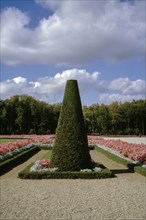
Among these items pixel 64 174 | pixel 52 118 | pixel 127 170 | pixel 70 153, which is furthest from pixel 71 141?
pixel 52 118

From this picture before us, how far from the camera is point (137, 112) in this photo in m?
62.4

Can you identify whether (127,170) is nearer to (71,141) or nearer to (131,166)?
(131,166)

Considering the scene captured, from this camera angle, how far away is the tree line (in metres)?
56.1

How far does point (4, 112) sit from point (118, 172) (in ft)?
143

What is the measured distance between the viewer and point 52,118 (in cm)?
5962

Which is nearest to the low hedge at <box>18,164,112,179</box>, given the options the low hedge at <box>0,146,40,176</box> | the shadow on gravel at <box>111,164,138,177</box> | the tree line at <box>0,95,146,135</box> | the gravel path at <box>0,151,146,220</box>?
the gravel path at <box>0,151,146,220</box>

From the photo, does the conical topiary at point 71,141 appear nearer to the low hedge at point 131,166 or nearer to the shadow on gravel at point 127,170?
the shadow on gravel at point 127,170

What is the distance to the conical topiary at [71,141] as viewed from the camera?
466 inches

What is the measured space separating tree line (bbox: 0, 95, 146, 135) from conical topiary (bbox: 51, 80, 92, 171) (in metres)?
40.8

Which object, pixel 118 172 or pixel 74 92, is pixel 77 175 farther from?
pixel 74 92

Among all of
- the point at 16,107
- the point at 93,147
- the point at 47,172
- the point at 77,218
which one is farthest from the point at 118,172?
the point at 16,107

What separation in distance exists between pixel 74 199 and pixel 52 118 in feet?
170

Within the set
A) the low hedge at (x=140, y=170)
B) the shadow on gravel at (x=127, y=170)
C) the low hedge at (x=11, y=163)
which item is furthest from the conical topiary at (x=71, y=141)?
the low hedge at (x=11, y=163)

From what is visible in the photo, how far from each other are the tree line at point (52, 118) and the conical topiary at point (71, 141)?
40.8 m
